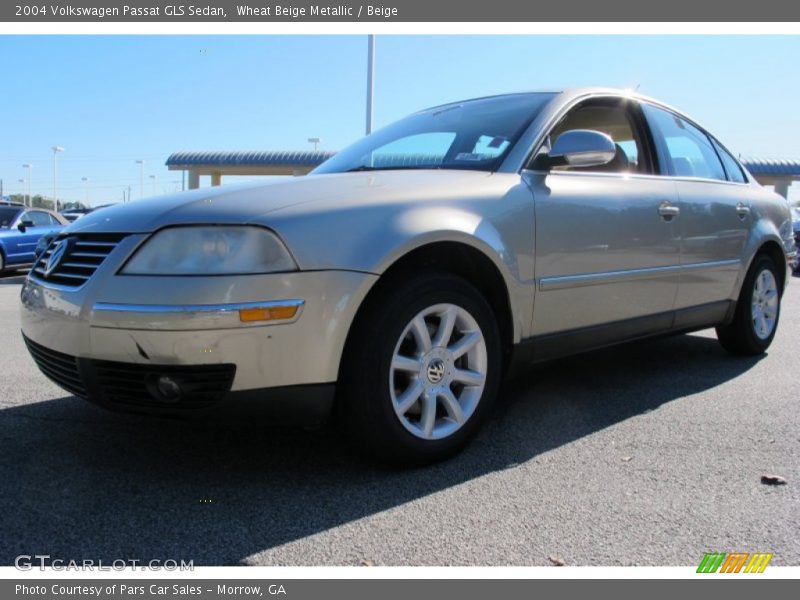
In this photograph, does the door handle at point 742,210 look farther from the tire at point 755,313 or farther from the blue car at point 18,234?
the blue car at point 18,234

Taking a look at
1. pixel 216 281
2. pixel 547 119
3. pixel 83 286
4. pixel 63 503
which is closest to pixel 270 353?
pixel 216 281

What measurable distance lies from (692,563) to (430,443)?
0.98 m

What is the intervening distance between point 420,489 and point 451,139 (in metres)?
1.83

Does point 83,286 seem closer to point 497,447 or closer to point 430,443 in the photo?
point 430,443

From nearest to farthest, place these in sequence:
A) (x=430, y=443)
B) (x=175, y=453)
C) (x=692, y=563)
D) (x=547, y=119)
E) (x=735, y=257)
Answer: (x=692, y=563) < (x=430, y=443) < (x=175, y=453) < (x=547, y=119) < (x=735, y=257)

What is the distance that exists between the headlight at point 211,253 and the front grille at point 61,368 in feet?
1.37

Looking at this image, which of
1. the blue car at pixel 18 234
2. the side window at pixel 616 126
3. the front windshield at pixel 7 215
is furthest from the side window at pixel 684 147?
the front windshield at pixel 7 215

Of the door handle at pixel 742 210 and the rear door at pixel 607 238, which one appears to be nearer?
the rear door at pixel 607 238

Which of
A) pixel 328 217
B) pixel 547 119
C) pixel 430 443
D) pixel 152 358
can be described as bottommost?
pixel 430 443

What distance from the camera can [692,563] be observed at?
1.90 metres

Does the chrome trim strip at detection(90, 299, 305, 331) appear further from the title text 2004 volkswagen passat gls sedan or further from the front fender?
the front fender

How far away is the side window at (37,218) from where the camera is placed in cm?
1211

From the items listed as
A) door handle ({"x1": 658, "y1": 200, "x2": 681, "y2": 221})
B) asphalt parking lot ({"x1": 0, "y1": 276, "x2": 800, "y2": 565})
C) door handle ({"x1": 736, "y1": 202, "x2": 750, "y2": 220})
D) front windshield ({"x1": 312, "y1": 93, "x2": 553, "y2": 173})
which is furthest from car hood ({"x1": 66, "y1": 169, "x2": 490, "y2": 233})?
door handle ({"x1": 736, "y1": 202, "x2": 750, "y2": 220})

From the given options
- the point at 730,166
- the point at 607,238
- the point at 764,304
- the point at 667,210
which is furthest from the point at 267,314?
the point at 764,304
